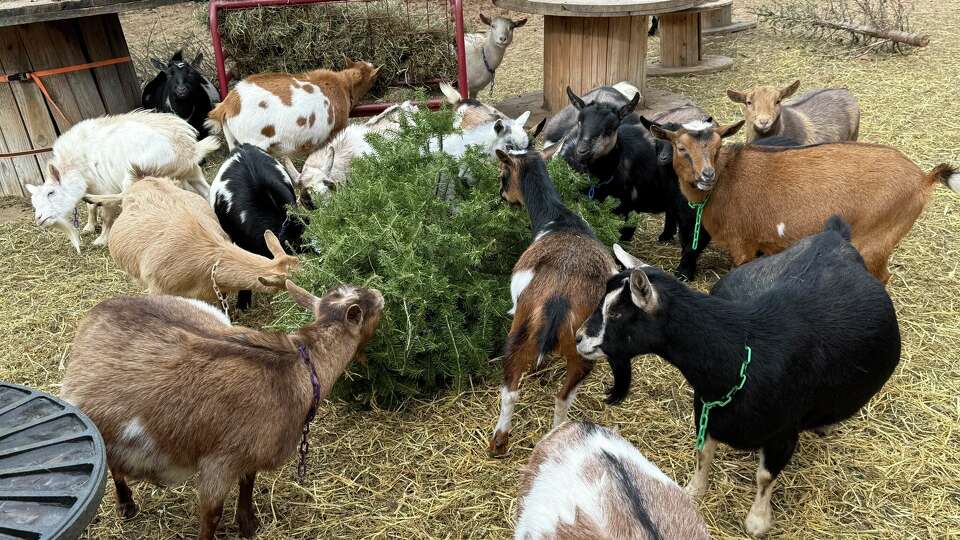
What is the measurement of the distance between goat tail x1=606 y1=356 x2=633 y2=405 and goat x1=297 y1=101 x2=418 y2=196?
8.69 ft

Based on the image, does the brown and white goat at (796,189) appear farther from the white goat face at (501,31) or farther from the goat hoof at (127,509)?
the white goat face at (501,31)

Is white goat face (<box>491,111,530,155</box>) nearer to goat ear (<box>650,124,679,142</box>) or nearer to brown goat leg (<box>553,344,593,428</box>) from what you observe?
goat ear (<box>650,124,679,142</box>)

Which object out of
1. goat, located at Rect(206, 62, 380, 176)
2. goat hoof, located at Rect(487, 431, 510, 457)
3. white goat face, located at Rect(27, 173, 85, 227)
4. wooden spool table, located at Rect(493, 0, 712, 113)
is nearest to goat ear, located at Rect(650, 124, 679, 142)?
goat hoof, located at Rect(487, 431, 510, 457)

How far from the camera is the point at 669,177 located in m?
5.21

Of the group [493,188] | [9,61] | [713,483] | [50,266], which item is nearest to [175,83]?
[9,61]

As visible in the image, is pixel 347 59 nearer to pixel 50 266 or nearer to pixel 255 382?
pixel 50 266

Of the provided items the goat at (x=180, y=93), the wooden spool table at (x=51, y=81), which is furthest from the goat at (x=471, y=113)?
the wooden spool table at (x=51, y=81)

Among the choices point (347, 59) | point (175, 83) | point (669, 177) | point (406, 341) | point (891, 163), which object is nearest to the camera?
point (406, 341)

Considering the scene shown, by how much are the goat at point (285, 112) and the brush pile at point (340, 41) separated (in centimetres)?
107

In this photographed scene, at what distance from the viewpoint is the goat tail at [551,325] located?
332cm

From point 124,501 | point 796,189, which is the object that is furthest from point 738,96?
point 124,501

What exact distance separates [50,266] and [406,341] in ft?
12.3

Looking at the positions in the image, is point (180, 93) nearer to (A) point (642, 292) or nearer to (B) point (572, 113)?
(B) point (572, 113)

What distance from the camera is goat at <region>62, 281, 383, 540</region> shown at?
2.84 metres
